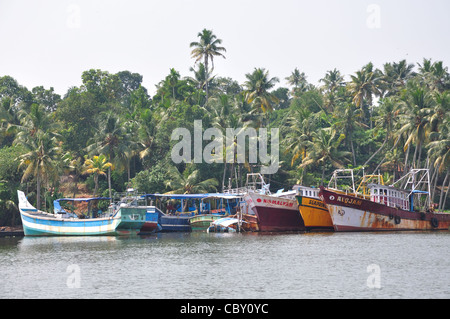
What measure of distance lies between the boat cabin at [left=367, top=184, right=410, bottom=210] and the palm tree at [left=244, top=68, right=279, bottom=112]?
28390 millimetres

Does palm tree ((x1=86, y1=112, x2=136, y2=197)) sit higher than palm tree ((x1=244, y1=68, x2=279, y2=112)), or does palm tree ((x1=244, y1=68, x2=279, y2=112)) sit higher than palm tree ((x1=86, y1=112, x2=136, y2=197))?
palm tree ((x1=244, y1=68, x2=279, y2=112))

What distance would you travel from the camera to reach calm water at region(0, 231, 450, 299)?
2619cm

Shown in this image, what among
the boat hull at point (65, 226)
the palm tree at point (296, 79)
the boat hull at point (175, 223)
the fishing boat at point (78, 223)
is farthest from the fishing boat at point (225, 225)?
the palm tree at point (296, 79)

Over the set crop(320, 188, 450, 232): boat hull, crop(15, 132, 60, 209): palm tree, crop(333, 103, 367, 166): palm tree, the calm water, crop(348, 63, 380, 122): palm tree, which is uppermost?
crop(348, 63, 380, 122): palm tree

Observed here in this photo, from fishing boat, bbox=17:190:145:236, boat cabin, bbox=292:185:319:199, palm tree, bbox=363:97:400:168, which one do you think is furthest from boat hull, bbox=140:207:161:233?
palm tree, bbox=363:97:400:168

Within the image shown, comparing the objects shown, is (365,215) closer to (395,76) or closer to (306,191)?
(306,191)

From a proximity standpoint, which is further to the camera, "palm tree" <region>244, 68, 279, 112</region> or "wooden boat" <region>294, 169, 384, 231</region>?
"palm tree" <region>244, 68, 279, 112</region>

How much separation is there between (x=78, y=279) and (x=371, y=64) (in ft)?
232

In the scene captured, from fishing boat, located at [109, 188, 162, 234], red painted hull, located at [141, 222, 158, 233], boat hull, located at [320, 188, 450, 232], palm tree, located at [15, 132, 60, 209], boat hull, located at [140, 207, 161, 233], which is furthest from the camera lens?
palm tree, located at [15, 132, 60, 209]

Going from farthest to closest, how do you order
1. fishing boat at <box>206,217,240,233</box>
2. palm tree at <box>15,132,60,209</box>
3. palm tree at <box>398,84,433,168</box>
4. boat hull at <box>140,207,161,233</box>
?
1. palm tree at <box>398,84,433,168</box>
2. palm tree at <box>15,132,60,209</box>
3. fishing boat at <box>206,217,240,233</box>
4. boat hull at <box>140,207,161,233</box>

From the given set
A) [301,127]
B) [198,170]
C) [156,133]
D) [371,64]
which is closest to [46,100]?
[156,133]

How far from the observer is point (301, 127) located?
3093 inches

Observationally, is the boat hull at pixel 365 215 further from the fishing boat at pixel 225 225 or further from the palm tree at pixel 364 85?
the palm tree at pixel 364 85

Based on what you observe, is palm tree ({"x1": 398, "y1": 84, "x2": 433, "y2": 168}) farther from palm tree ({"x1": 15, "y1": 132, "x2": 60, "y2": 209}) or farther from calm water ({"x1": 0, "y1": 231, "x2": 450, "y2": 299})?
palm tree ({"x1": 15, "y1": 132, "x2": 60, "y2": 209})
